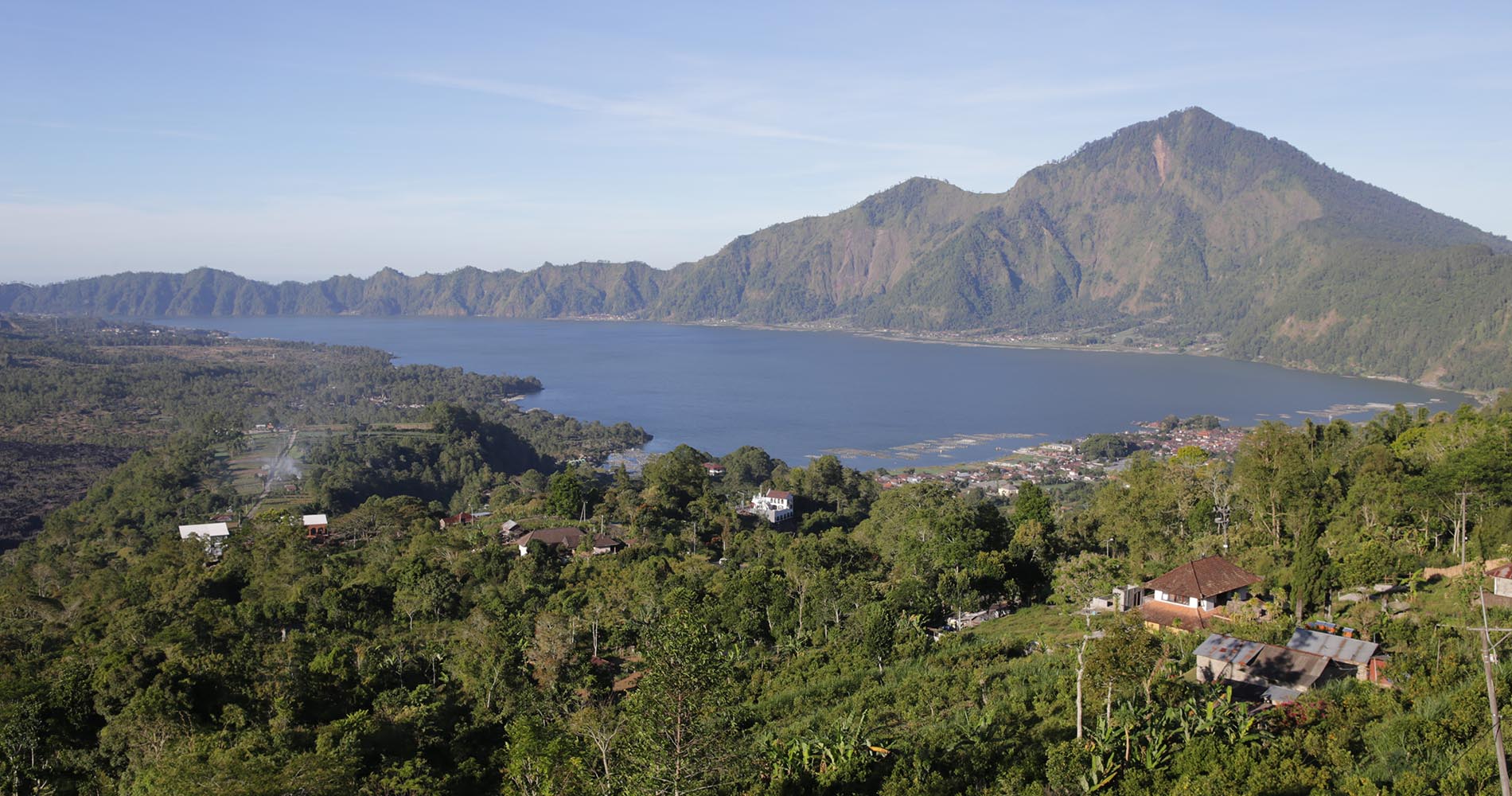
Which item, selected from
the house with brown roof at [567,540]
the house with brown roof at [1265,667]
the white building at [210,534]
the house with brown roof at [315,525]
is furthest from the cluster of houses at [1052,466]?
the house with brown roof at [1265,667]

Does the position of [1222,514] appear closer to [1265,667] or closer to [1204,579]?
[1204,579]

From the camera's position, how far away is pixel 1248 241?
19538 cm

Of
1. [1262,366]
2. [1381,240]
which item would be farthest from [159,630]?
[1381,240]

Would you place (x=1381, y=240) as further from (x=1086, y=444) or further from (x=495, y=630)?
(x=495, y=630)

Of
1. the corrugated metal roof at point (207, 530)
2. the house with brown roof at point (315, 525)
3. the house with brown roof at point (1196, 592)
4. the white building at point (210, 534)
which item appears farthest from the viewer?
the corrugated metal roof at point (207, 530)

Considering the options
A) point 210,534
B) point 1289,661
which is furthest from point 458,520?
point 1289,661

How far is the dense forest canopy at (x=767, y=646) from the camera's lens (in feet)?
27.9

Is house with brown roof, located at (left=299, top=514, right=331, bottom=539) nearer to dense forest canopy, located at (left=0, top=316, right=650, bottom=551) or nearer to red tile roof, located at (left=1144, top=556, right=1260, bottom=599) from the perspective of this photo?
dense forest canopy, located at (left=0, top=316, right=650, bottom=551)

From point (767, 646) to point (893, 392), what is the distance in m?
71.8

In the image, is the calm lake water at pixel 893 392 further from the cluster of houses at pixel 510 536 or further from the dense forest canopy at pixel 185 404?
the cluster of houses at pixel 510 536

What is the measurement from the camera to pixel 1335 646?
11.3m

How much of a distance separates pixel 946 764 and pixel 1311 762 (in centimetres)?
330

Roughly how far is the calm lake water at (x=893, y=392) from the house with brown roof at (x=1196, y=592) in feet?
127

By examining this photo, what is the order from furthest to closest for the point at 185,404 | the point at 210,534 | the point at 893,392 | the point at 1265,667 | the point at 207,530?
the point at 893,392 → the point at 185,404 → the point at 207,530 → the point at 210,534 → the point at 1265,667
